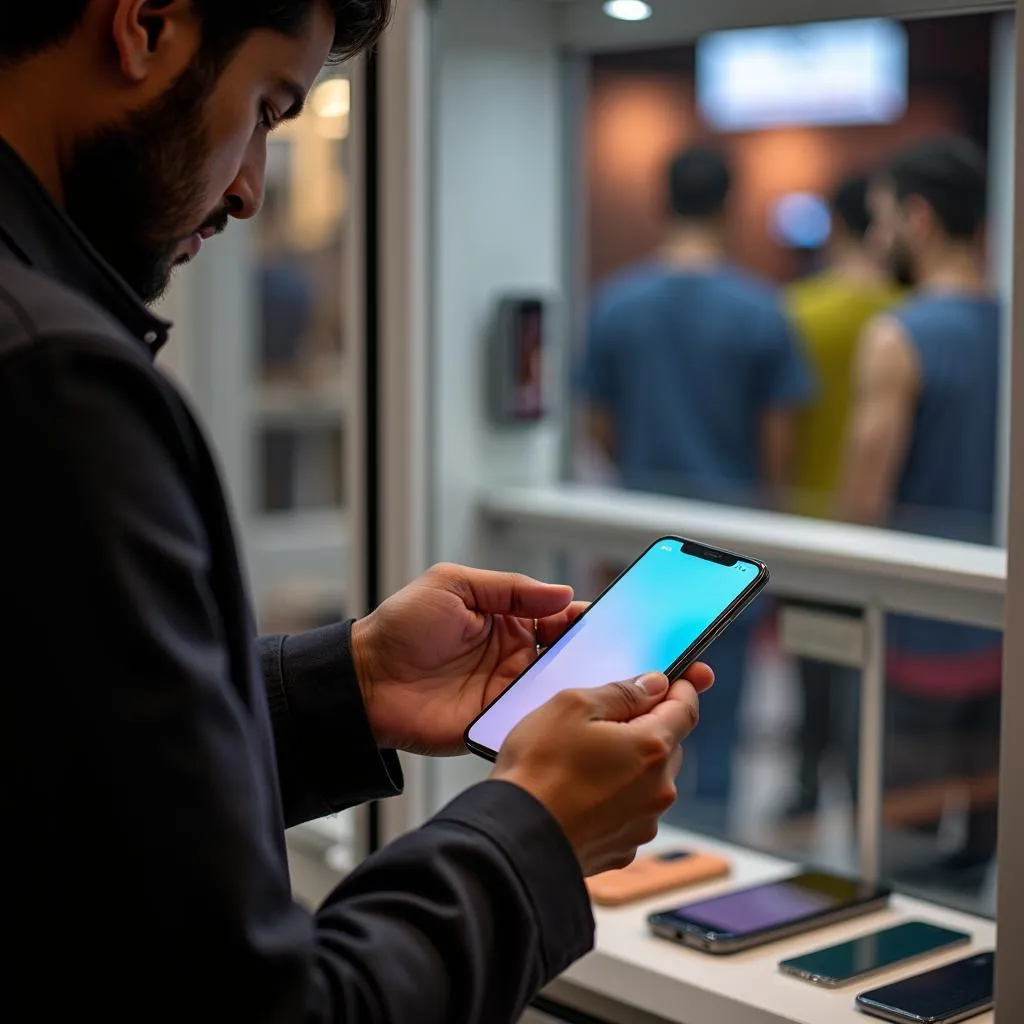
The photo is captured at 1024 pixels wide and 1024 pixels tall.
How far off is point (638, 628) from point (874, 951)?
53cm

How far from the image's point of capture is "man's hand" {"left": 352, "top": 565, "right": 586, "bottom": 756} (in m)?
1.18

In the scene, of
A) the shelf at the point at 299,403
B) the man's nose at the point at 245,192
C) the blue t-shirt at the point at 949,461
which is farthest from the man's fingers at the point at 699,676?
the shelf at the point at 299,403

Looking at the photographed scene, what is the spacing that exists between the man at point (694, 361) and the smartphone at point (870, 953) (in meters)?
2.05

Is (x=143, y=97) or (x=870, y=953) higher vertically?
(x=143, y=97)

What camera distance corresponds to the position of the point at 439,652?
3.93 ft

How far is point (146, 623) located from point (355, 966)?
21cm

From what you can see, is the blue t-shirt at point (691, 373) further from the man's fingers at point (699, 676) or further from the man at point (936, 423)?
the man's fingers at point (699, 676)

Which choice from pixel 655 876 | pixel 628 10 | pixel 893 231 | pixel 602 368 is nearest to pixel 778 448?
pixel 602 368

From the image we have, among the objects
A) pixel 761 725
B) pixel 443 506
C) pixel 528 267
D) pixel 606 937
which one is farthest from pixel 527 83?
pixel 761 725

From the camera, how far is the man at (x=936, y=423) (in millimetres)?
3439

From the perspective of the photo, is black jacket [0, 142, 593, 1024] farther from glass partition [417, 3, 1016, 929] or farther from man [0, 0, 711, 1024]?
glass partition [417, 3, 1016, 929]

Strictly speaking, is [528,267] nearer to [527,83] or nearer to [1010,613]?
[527,83]

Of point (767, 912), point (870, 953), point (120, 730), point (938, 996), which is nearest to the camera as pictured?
point (120, 730)

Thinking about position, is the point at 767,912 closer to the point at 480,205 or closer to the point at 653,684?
the point at 653,684
